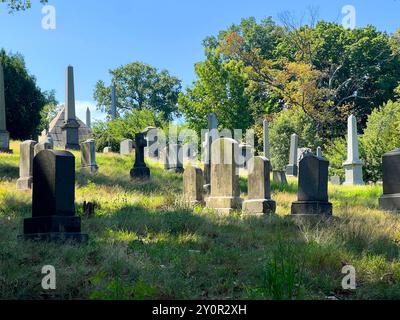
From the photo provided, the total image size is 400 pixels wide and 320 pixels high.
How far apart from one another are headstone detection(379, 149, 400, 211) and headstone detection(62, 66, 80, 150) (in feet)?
57.3

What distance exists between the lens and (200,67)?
44438mm

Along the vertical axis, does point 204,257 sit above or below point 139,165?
below

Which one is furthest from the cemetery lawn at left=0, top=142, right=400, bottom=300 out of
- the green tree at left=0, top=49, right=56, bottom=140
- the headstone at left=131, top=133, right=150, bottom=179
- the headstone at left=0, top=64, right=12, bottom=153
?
the green tree at left=0, top=49, right=56, bottom=140

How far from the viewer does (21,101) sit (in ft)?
110

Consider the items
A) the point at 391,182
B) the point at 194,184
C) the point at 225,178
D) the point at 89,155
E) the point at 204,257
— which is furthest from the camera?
the point at 89,155

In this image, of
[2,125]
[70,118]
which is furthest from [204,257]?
[70,118]

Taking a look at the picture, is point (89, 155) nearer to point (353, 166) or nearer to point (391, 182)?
point (391, 182)

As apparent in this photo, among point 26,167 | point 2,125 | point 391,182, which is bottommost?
point 391,182

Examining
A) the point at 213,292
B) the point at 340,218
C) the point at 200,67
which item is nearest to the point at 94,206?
the point at 340,218

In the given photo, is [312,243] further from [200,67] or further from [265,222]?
[200,67]

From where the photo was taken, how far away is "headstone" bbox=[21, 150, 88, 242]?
7676 mm

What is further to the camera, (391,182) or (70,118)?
(70,118)

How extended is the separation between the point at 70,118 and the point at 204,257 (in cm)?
2127
